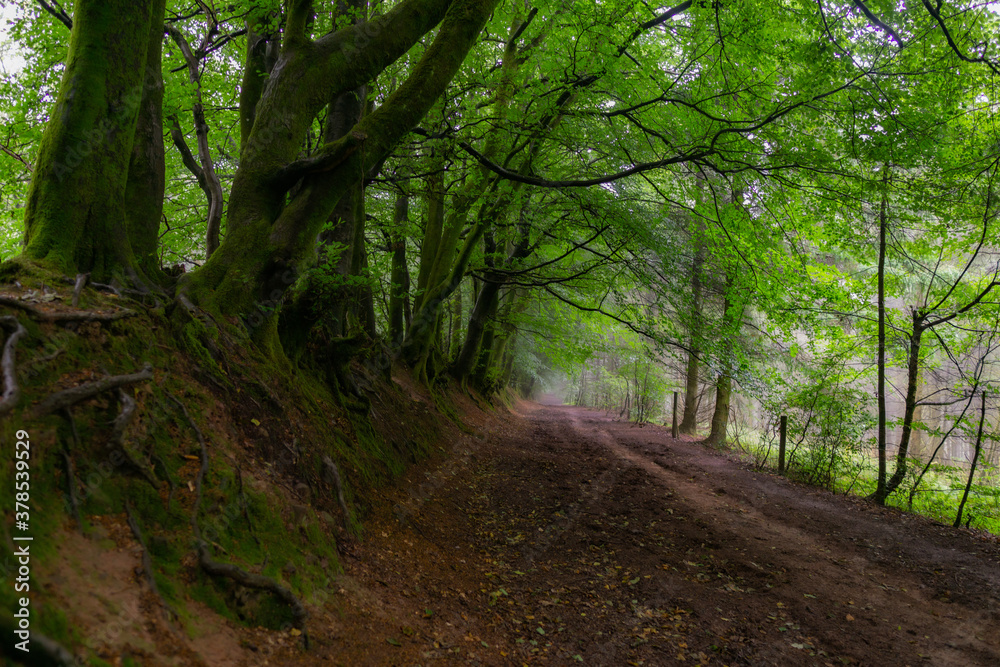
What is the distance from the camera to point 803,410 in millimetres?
10641

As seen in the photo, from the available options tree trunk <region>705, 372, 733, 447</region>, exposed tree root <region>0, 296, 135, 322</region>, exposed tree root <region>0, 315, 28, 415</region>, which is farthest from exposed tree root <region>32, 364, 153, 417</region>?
tree trunk <region>705, 372, 733, 447</region>

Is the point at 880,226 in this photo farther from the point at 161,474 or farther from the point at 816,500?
the point at 161,474

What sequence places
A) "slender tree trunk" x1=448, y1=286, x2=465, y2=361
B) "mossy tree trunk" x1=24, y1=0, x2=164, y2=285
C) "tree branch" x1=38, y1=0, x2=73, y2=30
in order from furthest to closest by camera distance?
1. "slender tree trunk" x1=448, y1=286, x2=465, y2=361
2. "tree branch" x1=38, y1=0, x2=73, y2=30
3. "mossy tree trunk" x1=24, y1=0, x2=164, y2=285

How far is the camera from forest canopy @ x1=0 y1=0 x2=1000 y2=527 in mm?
4414

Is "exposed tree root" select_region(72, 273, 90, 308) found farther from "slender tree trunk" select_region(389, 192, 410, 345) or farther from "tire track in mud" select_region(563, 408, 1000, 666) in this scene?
"slender tree trunk" select_region(389, 192, 410, 345)

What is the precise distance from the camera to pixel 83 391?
8.90 feet

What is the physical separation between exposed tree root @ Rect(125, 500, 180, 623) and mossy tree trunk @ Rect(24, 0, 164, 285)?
6.66 feet

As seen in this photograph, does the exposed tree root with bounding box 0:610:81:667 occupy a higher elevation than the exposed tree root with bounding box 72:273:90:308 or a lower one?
lower

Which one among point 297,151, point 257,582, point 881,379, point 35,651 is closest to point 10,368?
point 35,651

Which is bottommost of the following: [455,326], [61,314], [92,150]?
[61,314]

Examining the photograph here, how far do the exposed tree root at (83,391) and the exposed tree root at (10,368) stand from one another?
0.55 feet

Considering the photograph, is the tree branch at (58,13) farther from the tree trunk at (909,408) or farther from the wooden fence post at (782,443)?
the wooden fence post at (782,443)

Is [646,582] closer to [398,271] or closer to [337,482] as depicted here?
[337,482]

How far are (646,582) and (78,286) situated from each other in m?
5.39
